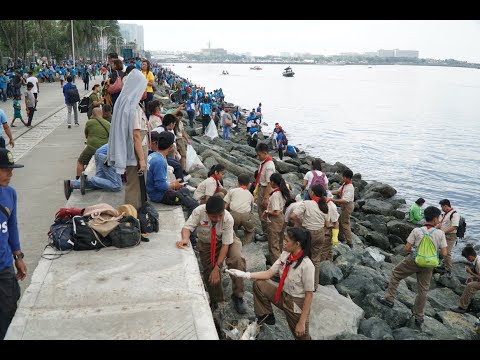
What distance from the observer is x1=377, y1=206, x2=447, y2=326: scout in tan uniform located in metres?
6.63

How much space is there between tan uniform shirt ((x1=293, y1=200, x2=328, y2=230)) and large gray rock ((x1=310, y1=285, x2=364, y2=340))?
1.11 metres

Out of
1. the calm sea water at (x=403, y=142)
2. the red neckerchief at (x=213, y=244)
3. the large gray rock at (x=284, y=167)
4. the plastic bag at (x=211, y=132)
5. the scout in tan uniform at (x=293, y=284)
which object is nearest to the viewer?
the scout in tan uniform at (x=293, y=284)

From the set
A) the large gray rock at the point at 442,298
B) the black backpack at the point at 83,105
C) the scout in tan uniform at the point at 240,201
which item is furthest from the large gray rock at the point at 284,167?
the scout in tan uniform at the point at 240,201

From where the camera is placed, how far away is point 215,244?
504cm

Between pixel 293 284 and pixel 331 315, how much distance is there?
1.81 metres

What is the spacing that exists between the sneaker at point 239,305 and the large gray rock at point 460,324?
423 cm

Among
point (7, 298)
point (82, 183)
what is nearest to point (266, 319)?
point (7, 298)

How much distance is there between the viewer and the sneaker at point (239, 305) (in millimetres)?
5289

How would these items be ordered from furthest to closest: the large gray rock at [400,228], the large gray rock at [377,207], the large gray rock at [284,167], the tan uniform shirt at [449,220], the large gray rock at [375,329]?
the large gray rock at [284,167]
the large gray rock at [377,207]
the large gray rock at [400,228]
the tan uniform shirt at [449,220]
the large gray rock at [375,329]

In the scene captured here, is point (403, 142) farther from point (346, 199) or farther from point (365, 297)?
point (365, 297)

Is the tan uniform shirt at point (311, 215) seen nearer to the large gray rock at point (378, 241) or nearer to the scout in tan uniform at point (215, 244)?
the scout in tan uniform at point (215, 244)
